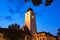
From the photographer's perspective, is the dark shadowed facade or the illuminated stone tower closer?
the dark shadowed facade

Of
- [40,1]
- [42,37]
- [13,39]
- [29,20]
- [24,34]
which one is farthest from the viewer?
[29,20]

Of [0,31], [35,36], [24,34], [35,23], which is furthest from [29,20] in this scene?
[0,31]

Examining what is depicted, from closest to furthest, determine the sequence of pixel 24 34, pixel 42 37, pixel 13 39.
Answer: pixel 13 39 → pixel 24 34 → pixel 42 37

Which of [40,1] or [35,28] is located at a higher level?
[35,28]

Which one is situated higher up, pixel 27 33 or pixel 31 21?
pixel 31 21

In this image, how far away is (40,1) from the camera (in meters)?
2.27

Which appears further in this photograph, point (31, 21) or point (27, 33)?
point (31, 21)

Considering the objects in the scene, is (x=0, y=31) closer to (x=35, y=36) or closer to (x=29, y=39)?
(x=29, y=39)

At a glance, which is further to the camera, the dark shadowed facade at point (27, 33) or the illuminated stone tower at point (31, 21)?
the illuminated stone tower at point (31, 21)

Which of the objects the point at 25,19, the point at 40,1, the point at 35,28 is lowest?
the point at 40,1

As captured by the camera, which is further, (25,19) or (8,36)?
(25,19)

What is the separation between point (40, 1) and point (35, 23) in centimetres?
4013

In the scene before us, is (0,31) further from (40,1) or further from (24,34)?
(40,1)

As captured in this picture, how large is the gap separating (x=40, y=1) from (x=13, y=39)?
29.7m
